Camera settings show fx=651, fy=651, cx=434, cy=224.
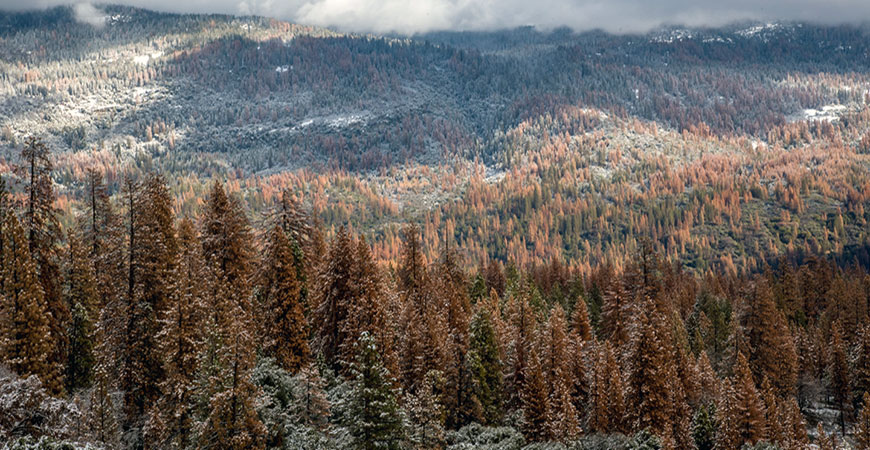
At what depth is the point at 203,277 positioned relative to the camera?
126 ft

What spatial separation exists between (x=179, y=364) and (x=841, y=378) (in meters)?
74.6

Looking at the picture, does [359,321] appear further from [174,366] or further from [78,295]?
[78,295]

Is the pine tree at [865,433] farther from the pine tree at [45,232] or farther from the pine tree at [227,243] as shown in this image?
the pine tree at [45,232]

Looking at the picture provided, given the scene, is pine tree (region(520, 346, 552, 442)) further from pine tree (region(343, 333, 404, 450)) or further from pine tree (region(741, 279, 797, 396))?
pine tree (region(741, 279, 797, 396))

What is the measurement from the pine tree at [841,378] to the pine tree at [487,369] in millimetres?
48546

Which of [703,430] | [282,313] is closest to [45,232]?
[282,313]

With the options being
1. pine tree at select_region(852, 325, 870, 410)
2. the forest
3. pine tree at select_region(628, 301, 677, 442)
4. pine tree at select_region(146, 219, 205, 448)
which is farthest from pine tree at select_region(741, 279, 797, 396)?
pine tree at select_region(146, 219, 205, 448)

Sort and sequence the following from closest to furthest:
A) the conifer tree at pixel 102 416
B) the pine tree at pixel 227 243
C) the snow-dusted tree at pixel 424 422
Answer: the conifer tree at pixel 102 416 → the snow-dusted tree at pixel 424 422 → the pine tree at pixel 227 243

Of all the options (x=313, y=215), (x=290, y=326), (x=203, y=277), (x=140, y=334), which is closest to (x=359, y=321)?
(x=290, y=326)

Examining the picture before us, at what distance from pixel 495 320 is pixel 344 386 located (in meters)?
24.8

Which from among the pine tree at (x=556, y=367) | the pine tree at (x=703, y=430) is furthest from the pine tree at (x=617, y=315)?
the pine tree at (x=703, y=430)

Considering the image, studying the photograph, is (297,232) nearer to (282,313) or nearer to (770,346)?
(282,313)

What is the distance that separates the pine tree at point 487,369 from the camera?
48.1 metres

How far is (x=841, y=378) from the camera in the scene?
76.2 meters
